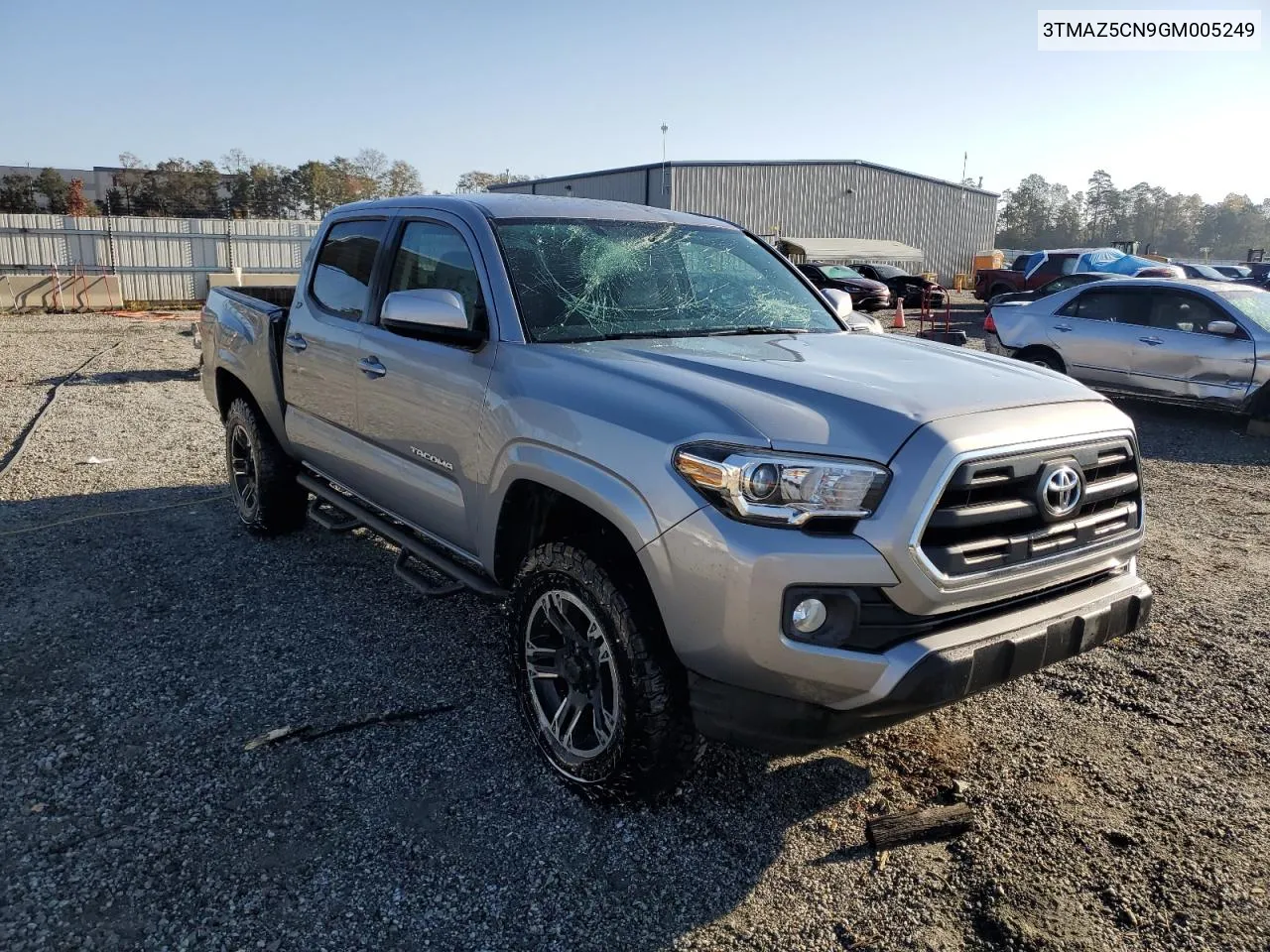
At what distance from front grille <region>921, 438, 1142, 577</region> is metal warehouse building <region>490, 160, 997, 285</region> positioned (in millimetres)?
33970

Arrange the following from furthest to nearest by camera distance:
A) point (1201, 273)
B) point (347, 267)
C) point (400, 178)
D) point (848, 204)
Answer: point (400, 178) < point (848, 204) < point (1201, 273) < point (347, 267)

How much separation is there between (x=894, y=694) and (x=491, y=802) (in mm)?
1438

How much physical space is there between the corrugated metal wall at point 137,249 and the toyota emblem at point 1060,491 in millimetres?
27195

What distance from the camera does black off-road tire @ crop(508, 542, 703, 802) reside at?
2.76 meters

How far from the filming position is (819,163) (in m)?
43.4

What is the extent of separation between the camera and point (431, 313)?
3.31 metres

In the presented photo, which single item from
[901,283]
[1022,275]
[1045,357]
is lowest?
[1045,357]

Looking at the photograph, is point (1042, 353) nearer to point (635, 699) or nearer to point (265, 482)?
point (265, 482)

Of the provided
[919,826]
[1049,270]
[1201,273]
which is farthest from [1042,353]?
[1201,273]

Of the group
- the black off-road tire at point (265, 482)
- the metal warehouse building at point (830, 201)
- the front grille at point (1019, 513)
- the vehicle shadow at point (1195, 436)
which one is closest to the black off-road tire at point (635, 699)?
the front grille at point (1019, 513)

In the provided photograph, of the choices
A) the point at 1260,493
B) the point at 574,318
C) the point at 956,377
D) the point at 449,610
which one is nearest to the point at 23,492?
the point at 449,610

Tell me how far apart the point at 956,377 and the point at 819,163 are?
43.4 meters

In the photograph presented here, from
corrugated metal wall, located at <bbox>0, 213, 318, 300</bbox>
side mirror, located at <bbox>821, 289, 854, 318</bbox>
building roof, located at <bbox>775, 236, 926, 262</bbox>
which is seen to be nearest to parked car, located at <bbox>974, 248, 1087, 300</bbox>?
building roof, located at <bbox>775, 236, 926, 262</bbox>

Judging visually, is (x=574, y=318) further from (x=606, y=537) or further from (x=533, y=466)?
(x=606, y=537)
